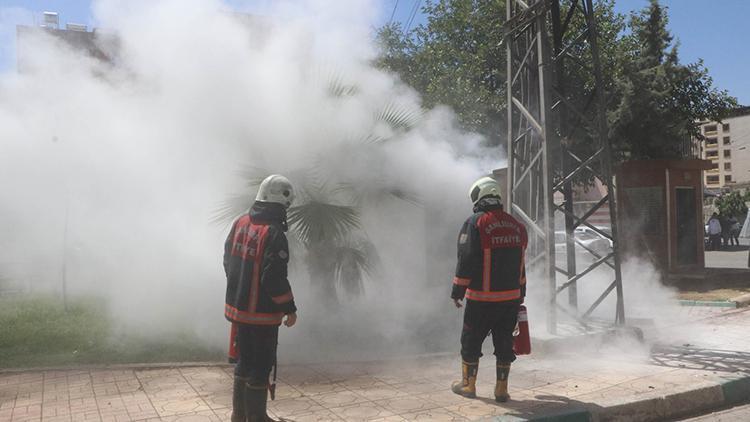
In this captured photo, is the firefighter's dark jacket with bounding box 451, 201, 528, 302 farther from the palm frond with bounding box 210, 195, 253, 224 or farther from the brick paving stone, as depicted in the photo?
the palm frond with bounding box 210, 195, 253, 224

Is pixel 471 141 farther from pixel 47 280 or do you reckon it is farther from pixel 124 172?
pixel 47 280

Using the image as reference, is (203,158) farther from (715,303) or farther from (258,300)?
(715,303)

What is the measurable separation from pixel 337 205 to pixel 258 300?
11.1ft

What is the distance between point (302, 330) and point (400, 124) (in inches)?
111

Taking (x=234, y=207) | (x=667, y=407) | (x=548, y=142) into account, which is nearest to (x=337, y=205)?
(x=234, y=207)

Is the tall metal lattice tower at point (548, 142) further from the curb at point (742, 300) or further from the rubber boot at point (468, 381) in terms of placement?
the curb at point (742, 300)

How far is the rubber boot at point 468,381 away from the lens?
14.4ft

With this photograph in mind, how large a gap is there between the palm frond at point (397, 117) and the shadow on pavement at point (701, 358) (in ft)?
12.6

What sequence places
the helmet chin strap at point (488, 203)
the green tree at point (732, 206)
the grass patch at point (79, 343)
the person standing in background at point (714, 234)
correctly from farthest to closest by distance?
the green tree at point (732, 206)
the person standing in background at point (714, 234)
the grass patch at point (79, 343)
the helmet chin strap at point (488, 203)

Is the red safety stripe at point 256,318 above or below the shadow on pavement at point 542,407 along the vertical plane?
above

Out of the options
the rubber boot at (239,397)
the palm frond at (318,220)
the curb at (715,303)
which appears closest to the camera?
the rubber boot at (239,397)

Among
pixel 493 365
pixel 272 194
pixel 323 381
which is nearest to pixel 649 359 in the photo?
pixel 493 365

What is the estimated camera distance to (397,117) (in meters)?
7.43

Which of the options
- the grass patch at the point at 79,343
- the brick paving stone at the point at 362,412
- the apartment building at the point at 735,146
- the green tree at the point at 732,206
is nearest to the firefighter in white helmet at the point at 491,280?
the brick paving stone at the point at 362,412
